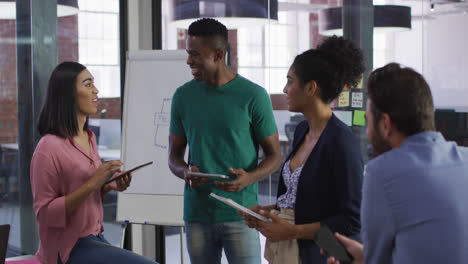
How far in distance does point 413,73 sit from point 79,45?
3309 mm

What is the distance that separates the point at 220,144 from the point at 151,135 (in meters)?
1.30

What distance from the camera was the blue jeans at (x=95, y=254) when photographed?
2270mm

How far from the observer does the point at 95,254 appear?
2.28 metres

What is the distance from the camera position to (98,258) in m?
2.27

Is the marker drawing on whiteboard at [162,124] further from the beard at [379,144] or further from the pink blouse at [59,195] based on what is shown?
the beard at [379,144]

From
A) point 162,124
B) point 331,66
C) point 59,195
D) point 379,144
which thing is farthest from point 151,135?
point 379,144

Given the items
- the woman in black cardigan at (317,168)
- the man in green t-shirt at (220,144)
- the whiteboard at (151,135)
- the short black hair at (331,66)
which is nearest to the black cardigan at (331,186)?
the woman in black cardigan at (317,168)

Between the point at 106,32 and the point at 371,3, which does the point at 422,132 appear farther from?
the point at 106,32

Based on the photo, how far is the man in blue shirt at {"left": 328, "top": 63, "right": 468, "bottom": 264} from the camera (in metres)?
1.28

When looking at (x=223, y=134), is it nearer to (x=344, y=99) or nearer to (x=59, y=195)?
(x=59, y=195)

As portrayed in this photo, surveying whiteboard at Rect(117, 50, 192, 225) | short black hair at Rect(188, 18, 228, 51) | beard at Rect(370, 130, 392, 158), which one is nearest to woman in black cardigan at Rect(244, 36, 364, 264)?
beard at Rect(370, 130, 392, 158)

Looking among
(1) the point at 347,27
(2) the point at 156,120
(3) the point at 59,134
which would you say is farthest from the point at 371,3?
(3) the point at 59,134

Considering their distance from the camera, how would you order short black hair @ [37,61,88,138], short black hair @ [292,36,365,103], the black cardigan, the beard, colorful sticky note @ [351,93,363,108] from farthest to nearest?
colorful sticky note @ [351,93,363,108] < short black hair @ [37,61,88,138] < short black hair @ [292,36,365,103] < the black cardigan < the beard

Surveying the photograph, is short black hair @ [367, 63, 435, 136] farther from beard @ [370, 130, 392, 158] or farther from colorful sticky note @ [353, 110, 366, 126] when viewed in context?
colorful sticky note @ [353, 110, 366, 126]
